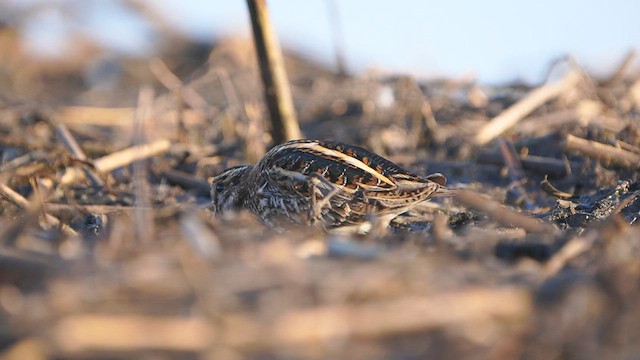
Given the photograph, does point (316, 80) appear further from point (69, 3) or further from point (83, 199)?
point (69, 3)

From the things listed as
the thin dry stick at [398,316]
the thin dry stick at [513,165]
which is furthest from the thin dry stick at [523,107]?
the thin dry stick at [398,316]

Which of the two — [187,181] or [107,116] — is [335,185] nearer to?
[187,181]

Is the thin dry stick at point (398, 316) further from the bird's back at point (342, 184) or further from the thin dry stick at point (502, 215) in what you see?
the bird's back at point (342, 184)

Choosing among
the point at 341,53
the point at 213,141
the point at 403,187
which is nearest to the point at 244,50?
the point at 341,53

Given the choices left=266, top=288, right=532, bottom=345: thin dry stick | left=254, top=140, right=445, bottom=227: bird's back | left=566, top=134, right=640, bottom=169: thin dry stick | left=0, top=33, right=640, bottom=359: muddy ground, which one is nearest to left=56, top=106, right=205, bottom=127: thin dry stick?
left=0, top=33, right=640, bottom=359: muddy ground

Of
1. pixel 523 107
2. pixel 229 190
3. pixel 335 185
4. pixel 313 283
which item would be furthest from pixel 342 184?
pixel 523 107

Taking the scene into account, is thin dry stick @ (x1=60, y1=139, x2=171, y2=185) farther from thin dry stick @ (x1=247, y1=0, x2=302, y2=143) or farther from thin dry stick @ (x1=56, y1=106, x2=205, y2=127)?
thin dry stick @ (x1=56, y1=106, x2=205, y2=127)
